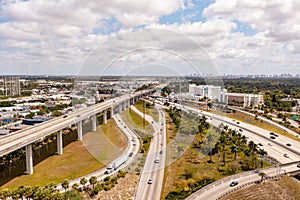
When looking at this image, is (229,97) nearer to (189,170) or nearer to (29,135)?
(189,170)

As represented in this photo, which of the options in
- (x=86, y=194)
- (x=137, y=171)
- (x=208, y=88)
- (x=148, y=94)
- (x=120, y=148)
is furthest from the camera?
(x=148, y=94)

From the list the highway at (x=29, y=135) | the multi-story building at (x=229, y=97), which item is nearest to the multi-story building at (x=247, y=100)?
the multi-story building at (x=229, y=97)

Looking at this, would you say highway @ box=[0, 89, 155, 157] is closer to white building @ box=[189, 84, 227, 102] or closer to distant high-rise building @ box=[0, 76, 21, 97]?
white building @ box=[189, 84, 227, 102]

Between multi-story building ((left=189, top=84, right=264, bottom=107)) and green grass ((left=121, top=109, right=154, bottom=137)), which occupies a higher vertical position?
multi-story building ((left=189, top=84, right=264, bottom=107))

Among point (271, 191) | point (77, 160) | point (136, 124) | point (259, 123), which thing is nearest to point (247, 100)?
point (259, 123)

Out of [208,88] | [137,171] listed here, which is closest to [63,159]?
[137,171]

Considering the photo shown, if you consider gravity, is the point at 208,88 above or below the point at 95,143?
above

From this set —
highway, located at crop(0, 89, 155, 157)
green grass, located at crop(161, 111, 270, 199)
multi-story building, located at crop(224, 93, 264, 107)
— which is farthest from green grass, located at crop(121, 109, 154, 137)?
multi-story building, located at crop(224, 93, 264, 107)

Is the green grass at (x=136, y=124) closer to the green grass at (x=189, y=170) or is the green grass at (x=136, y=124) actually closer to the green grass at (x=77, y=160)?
the green grass at (x=77, y=160)

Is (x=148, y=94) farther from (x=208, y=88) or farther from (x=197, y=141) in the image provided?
(x=197, y=141)
